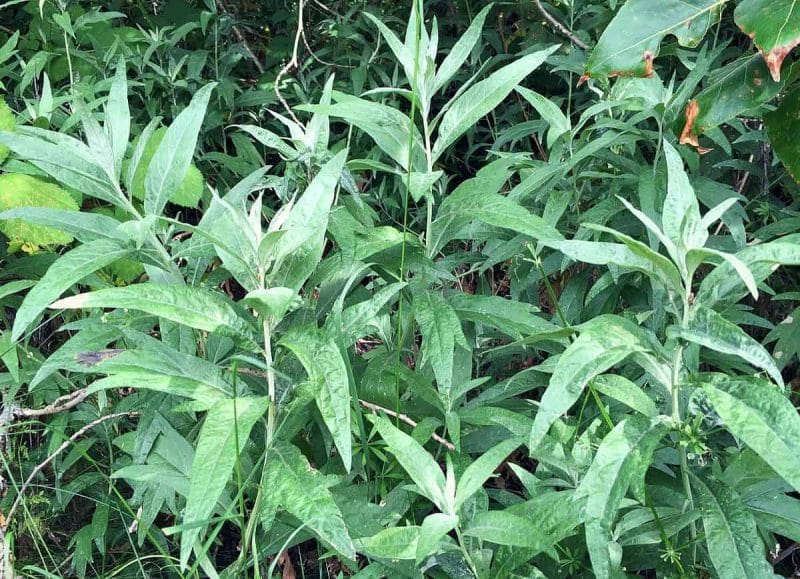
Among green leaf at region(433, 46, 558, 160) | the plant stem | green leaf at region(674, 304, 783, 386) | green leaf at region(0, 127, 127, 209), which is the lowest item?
the plant stem

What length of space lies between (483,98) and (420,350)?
0.57 metres

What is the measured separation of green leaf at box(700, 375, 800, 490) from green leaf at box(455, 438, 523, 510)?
1.25ft

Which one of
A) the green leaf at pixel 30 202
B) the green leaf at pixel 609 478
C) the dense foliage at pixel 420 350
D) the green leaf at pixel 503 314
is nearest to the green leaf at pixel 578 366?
the dense foliage at pixel 420 350

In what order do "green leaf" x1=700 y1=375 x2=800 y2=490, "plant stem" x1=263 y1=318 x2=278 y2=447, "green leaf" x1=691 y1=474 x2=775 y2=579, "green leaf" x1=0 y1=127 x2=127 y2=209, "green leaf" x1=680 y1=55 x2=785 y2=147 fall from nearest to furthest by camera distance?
"green leaf" x1=700 y1=375 x2=800 y2=490 < "green leaf" x1=691 y1=474 x2=775 y2=579 < "plant stem" x1=263 y1=318 x2=278 y2=447 < "green leaf" x1=0 y1=127 x2=127 y2=209 < "green leaf" x1=680 y1=55 x2=785 y2=147

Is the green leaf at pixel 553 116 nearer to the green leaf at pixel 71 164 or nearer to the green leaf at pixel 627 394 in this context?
the green leaf at pixel 627 394

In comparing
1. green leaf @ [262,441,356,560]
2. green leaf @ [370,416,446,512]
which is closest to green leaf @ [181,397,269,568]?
green leaf @ [262,441,356,560]

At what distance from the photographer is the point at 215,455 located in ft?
4.28

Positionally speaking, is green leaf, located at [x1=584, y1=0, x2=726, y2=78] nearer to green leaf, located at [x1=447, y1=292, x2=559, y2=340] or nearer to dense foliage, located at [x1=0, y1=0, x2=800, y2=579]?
dense foliage, located at [x1=0, y1=0, x2=800, y2=579]

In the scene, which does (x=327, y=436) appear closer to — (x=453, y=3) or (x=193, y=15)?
(x=453, y=3)

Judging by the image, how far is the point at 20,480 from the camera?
2271mm

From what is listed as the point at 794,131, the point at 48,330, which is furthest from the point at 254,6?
the point at 794,131

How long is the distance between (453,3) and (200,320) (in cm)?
317

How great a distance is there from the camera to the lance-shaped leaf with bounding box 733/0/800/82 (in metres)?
1.67

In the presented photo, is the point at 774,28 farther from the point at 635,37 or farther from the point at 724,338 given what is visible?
the point at 724,338
